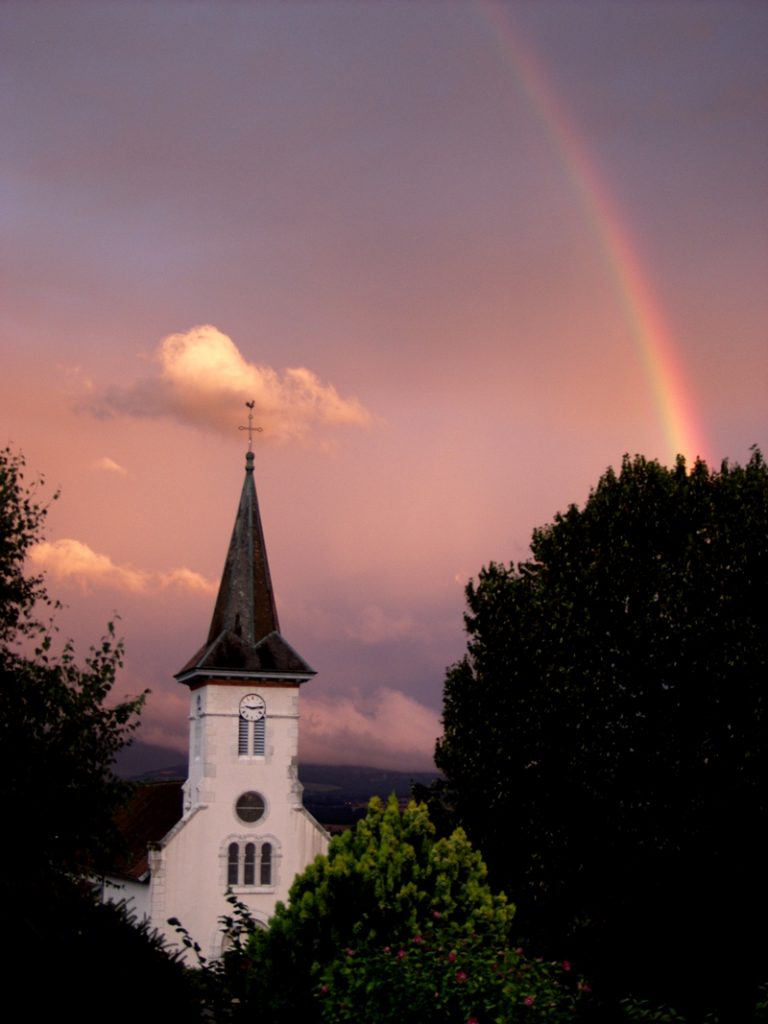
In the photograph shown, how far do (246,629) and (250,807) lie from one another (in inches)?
410

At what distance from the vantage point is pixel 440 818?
4188 cm

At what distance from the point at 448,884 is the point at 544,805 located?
55.4 ft

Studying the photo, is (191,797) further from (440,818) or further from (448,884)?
(448,884)

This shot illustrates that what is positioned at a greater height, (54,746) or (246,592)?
(246,592)

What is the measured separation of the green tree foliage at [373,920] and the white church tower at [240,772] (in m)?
43.6

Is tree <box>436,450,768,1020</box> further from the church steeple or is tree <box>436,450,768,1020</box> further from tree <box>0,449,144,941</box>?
the church steeple

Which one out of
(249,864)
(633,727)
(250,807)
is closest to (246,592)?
(250,807)

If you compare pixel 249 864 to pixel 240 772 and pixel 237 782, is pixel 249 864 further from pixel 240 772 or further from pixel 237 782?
pixel 240 772

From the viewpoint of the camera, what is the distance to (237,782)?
65.9 metres

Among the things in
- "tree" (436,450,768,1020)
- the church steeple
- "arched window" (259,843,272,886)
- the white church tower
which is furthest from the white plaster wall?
"tree" (436,450,768,1020)

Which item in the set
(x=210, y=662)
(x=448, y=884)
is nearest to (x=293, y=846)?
(x=210, y=662)

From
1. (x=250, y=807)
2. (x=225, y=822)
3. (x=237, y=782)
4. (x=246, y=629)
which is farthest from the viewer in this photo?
(x=246, y=629)

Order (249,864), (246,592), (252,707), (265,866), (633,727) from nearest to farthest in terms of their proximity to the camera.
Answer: (633,727)
(249,864)
(265,866)
(252,707)
(246,592)

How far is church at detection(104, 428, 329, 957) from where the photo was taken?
62781mm
